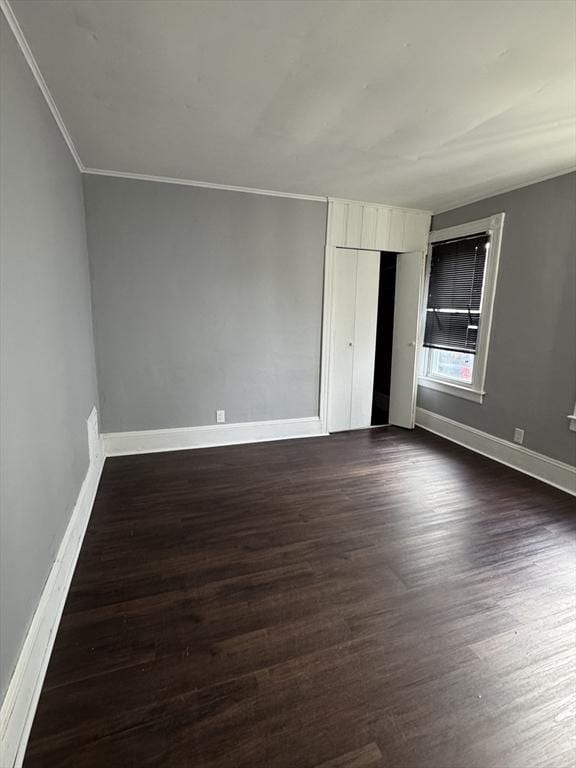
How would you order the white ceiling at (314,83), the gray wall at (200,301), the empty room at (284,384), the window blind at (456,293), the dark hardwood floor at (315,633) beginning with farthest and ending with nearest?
the window blind at (456,293) → the gray wall at (200,301) → the white ceiling at (314,83) → the empty room at (284,384) → the dark hardwood floor at (315,633)

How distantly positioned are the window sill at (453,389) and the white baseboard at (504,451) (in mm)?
300

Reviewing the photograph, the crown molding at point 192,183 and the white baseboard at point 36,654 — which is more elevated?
the crown molding at point 192,183

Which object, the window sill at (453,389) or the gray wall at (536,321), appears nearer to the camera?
the gray wall at (536,321)

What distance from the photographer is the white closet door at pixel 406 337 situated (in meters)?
4.26

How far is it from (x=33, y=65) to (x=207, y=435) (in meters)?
2.90

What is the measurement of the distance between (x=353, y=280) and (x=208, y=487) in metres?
2.67

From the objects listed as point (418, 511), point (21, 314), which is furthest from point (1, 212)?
point (418, 511)

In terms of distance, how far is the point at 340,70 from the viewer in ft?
5.78

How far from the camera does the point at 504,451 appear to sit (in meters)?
3.56

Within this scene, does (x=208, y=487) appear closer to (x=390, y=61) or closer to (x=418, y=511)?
(x=418, y=511)

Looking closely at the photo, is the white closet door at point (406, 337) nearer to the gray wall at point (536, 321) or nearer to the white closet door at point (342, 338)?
the white closet door at point (342, 338)

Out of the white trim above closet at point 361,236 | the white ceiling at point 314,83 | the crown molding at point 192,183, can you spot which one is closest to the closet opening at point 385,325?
the white trim above closet at point 361,236

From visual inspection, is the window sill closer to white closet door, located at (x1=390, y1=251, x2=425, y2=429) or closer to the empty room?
the empty room

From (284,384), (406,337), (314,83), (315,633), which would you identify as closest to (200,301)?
(284,384)
